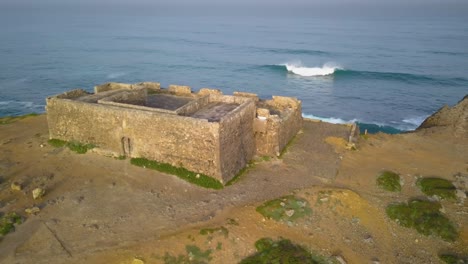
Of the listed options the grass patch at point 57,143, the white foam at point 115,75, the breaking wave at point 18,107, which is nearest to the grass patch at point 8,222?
the grass patch at point 57,143

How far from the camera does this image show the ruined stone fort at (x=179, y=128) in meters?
17.0

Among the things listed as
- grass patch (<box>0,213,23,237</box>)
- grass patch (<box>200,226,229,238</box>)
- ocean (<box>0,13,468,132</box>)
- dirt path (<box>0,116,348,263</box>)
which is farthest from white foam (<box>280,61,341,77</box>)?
grass patch (<box>0,213,23,237</box>)

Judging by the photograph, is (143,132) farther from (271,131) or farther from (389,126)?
(389,126)

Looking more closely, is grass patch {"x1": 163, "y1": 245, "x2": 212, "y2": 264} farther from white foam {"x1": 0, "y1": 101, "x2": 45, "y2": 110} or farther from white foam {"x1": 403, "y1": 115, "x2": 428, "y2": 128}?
white foam {"x1": 0, "y1": 101, "x2": 45, "y2": 110}

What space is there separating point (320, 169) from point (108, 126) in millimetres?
11244

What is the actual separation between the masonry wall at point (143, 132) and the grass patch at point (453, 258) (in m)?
9.38

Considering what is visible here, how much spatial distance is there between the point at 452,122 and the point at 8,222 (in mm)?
28331

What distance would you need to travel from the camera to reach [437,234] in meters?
14.7

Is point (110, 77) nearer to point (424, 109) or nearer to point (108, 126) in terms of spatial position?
point (108, 126)

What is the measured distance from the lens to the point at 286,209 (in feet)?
50.7

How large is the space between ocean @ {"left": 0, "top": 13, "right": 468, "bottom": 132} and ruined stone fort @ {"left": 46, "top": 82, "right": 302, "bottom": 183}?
18.4m

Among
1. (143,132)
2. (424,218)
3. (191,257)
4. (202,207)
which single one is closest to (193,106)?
(143,132)

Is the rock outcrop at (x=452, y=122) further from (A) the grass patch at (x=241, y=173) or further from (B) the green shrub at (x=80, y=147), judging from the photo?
(B) the green shrub at (x=80, y=147)

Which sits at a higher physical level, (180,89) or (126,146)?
(180,89)
